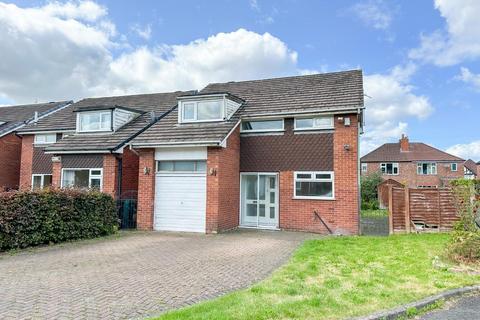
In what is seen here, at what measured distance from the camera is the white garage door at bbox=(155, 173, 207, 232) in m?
15.4

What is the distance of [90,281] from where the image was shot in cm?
741

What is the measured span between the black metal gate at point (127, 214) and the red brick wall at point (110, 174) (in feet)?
3.32

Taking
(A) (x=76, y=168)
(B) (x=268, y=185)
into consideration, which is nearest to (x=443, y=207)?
(B) (x=268, y=185)

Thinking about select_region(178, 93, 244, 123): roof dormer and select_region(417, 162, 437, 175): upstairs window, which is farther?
select_region(417, 162, 437, 175): upstairs window

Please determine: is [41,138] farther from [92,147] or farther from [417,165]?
[417,165]

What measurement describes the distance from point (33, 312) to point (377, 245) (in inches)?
370

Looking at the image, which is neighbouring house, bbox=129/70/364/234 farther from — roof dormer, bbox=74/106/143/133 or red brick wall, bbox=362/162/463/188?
red brick wall, bbox=362/162/463/188

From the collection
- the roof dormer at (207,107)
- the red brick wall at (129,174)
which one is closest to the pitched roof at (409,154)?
the roof dormer at (207,107)

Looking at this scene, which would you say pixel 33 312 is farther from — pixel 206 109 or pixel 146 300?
pixel 206 109

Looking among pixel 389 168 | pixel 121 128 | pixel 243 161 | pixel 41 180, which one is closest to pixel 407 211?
pixel 243 161

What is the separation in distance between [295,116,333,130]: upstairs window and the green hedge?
26.8ft

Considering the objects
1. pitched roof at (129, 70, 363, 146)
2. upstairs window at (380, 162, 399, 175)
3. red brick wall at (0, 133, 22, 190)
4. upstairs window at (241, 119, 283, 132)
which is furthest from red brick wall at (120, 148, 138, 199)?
upstairs window at (380, 162, 399, 175)

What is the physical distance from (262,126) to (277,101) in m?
1.42

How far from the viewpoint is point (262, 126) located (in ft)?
55.6
